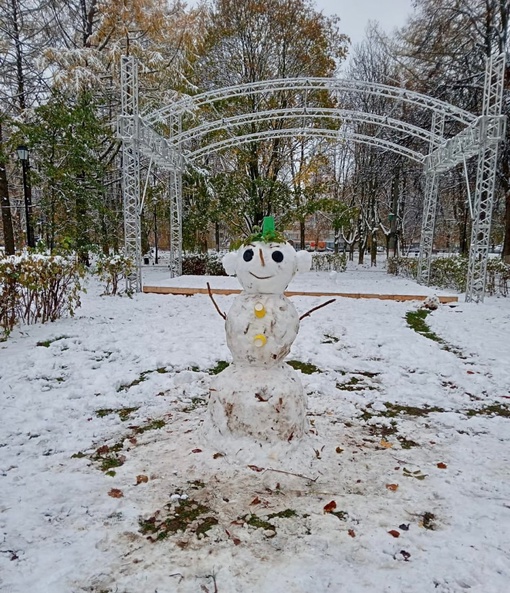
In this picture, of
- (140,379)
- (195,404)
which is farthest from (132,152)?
(195,404)

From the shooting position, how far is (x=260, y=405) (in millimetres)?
2707

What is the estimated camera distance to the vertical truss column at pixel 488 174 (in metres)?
9.12

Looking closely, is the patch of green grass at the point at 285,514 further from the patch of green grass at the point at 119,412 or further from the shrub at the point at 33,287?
the shrub at the point at 33,287

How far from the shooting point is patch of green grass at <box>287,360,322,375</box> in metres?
4.85

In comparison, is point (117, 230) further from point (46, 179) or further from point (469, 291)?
point (469, 291)

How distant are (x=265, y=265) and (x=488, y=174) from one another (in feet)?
30.7

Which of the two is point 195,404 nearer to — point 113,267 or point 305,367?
point 305,367

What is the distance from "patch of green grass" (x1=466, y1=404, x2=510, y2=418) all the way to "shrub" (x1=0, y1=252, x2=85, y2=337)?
6.01 meters

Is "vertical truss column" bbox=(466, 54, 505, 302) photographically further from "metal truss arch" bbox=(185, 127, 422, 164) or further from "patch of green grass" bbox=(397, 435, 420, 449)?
"patch of green grass" bbox=(397, 435, 420, 449)

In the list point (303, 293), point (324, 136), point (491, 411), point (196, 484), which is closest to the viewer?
point (196, 484)

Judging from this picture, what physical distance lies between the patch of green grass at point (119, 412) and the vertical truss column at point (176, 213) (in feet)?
35.3

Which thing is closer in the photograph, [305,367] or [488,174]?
[305,367]

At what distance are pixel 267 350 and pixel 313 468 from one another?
0.85 meters

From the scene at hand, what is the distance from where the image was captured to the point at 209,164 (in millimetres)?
20641
